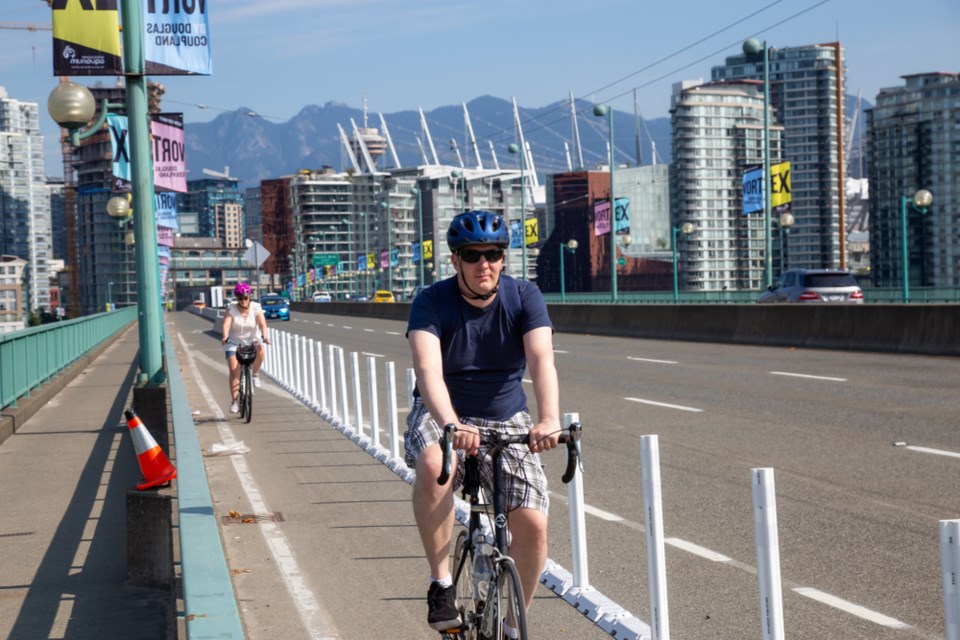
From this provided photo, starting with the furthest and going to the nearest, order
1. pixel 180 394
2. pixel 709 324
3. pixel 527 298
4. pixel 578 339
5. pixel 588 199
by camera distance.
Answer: pixel 588 199 < pixel 578 339 < pixel 709 324 < pixel 180 394 < pixel 527 298

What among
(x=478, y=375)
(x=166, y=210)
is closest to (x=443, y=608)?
(x=478, y=375)

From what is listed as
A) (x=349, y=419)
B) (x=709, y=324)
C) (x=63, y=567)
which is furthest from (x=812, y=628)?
(x=709, y=324)

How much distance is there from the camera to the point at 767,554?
475 cm

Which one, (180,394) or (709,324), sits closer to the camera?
(180,394)

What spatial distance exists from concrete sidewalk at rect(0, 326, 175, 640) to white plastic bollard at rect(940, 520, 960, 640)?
14.6 ft

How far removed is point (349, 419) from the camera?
16.8m

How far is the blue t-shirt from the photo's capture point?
5.16 meters

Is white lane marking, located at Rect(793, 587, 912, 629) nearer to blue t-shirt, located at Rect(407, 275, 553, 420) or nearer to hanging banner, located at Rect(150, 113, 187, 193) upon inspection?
blue t-shirt, located at Rect(407, 275, 553, 420)

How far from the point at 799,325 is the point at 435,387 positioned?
958 inches

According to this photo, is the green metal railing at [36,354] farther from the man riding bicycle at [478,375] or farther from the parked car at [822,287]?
the parked car at [822,287]

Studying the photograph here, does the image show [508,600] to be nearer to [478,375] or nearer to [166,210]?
[478,375]

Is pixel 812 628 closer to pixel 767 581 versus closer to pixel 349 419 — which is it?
pixel 767 581

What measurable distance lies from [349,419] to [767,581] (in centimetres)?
1229

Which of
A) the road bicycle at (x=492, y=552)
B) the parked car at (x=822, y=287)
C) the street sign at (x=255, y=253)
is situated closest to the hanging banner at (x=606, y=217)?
the street sign at (x=255, y=253)
